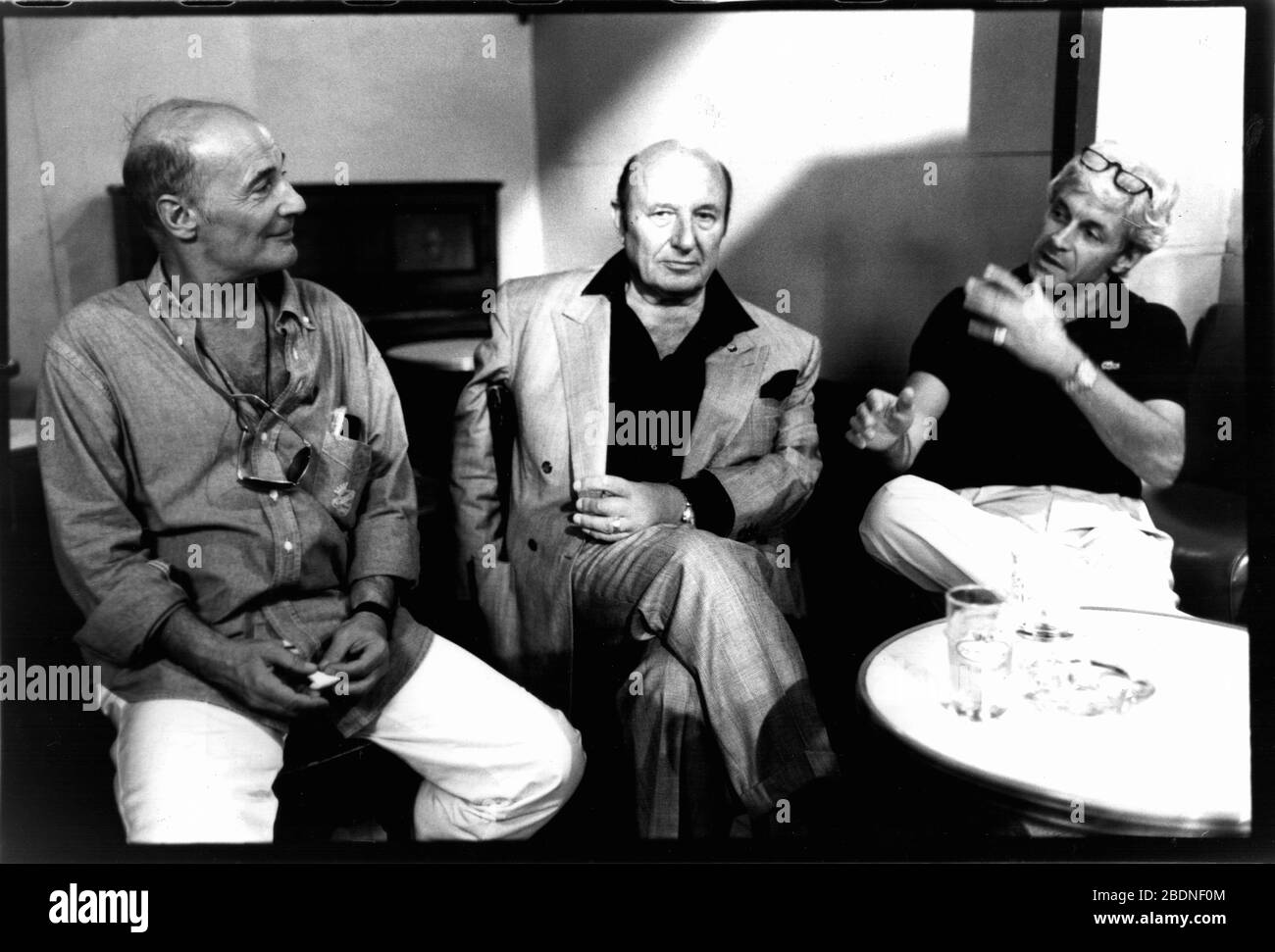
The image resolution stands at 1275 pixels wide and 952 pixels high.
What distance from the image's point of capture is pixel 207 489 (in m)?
2.27

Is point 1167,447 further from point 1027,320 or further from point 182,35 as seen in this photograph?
point 182,35

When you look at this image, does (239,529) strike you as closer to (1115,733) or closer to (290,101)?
(290,101)

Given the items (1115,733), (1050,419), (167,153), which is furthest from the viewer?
(1050,419)

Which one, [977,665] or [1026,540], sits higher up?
[1026,540]

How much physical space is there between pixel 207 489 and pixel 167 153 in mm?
647

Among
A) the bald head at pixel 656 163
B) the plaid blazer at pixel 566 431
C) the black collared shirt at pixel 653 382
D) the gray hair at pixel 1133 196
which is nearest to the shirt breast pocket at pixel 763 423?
the plaid blazer at pixel 566 431

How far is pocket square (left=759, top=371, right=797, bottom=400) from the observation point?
7.80ft

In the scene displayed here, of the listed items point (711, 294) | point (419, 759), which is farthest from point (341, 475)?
point (711, 294)

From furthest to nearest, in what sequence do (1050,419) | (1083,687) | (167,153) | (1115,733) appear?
1. (1050,419)
2. (167,153)
3. (1083,687)
4. (1115,733)

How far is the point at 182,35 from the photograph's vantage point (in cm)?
237

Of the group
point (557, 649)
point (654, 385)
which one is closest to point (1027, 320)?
point (654, 385)

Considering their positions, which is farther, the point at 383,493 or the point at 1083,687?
the point at 383,493
